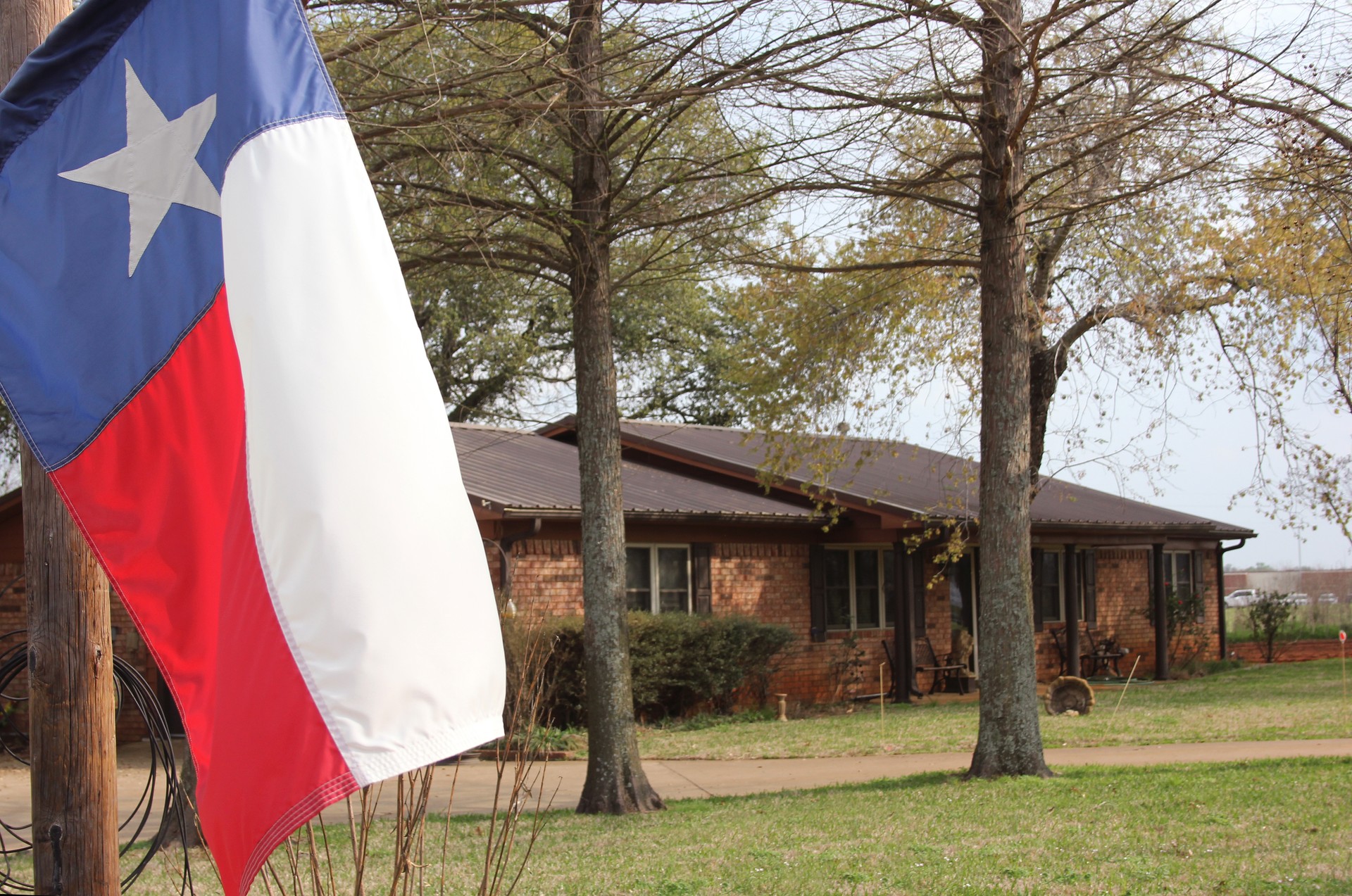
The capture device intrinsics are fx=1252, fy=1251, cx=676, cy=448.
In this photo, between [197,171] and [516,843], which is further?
[516,843]

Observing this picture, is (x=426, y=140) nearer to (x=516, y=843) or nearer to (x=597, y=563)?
(x=597, y=563)

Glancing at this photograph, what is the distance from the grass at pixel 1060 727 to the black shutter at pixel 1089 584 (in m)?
5.07

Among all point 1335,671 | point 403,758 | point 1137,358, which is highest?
point 1137,358

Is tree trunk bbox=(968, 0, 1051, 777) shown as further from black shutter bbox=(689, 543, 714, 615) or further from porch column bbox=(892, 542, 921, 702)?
porch column bbox=(892, 542, 921, 702)

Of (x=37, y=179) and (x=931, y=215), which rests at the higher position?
(x=931, y=215)

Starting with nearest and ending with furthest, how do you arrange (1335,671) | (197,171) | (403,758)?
1. (403,758)
2. (197,171)
3. (1335,671)

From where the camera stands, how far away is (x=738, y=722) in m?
18.1

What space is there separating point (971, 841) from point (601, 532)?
378 cm

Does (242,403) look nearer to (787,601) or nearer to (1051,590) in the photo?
(787,601)

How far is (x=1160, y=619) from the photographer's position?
81.6ft

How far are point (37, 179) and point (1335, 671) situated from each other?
25.8 meters

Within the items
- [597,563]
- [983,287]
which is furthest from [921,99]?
[597,563]

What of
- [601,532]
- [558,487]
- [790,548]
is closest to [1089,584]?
[790,548]

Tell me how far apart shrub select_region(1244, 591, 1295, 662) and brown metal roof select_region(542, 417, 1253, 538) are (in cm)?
214
